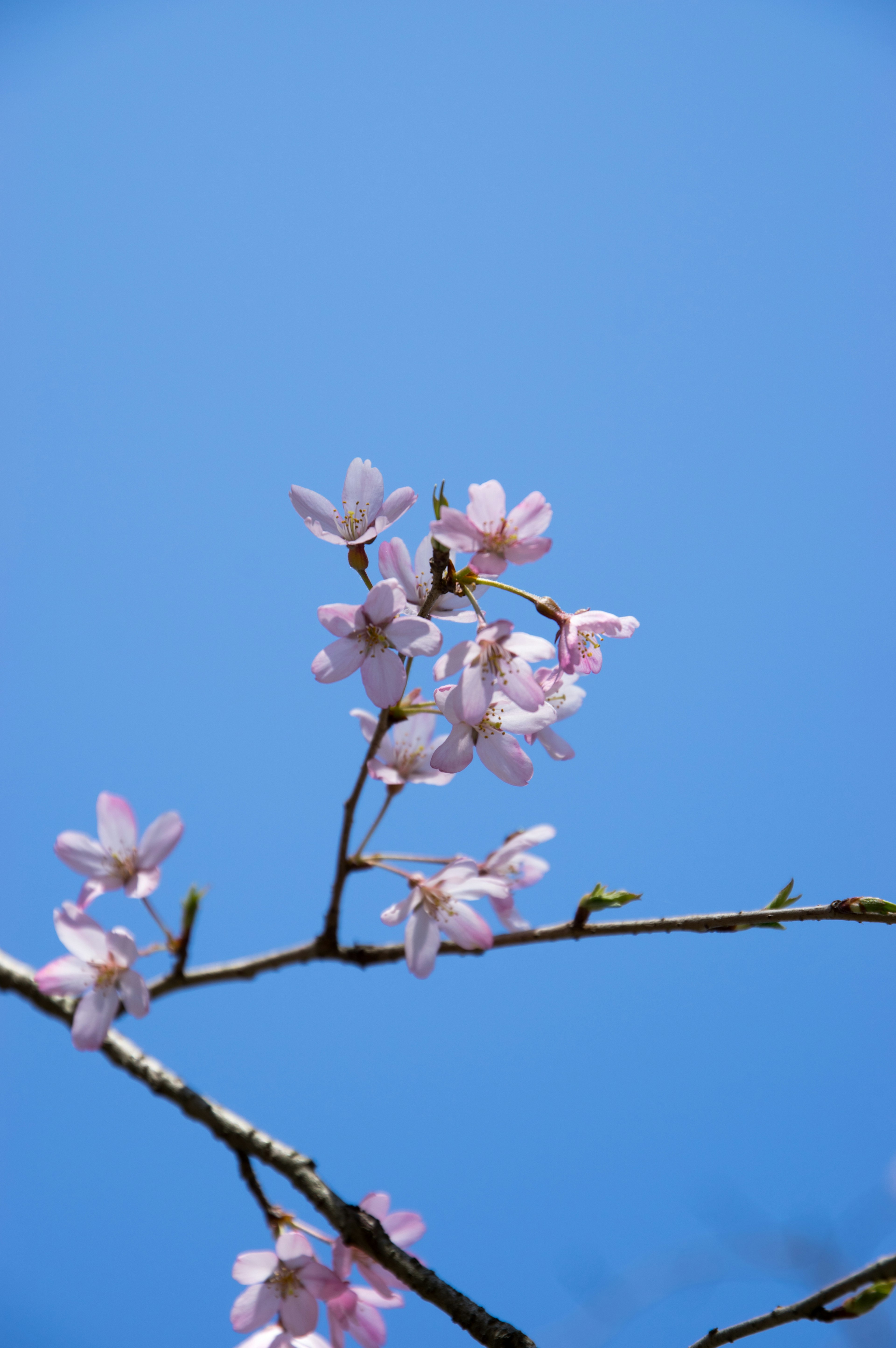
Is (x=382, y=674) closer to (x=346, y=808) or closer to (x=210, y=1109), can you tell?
(x=346, y=808)

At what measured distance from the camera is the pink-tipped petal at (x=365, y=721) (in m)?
1.45

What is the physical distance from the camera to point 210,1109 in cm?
127

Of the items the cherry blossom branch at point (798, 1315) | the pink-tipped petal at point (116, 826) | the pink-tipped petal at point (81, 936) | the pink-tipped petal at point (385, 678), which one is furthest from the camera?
the pink-tipped petal at point (116, 826)

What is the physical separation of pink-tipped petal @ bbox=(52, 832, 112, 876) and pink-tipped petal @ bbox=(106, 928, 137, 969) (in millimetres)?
158

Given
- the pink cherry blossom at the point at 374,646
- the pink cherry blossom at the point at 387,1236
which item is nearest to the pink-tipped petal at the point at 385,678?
the pink cherry blossom at the point at 374,646

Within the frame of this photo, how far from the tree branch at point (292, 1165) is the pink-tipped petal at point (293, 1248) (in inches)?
4.3

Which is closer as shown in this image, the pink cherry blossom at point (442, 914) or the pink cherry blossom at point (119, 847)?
the pink cherry blossom at point (442, 914)

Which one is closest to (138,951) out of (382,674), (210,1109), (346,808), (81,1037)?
(81,1037)

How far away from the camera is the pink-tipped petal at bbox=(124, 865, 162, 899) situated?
132 centimetres

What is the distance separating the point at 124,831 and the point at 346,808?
17.7 inches

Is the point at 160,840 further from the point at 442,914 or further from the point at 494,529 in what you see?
the point at 494,529

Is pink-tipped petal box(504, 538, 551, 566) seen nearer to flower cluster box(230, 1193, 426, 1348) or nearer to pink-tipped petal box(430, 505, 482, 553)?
pink-tipped petal box(430, 505, 482, 553)

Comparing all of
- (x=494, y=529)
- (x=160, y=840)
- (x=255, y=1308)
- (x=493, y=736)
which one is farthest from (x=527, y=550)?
(x=255, y=1308)

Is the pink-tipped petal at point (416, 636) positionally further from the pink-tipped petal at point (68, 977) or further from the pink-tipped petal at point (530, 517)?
the pink-tipped petal at point (68, 977)
